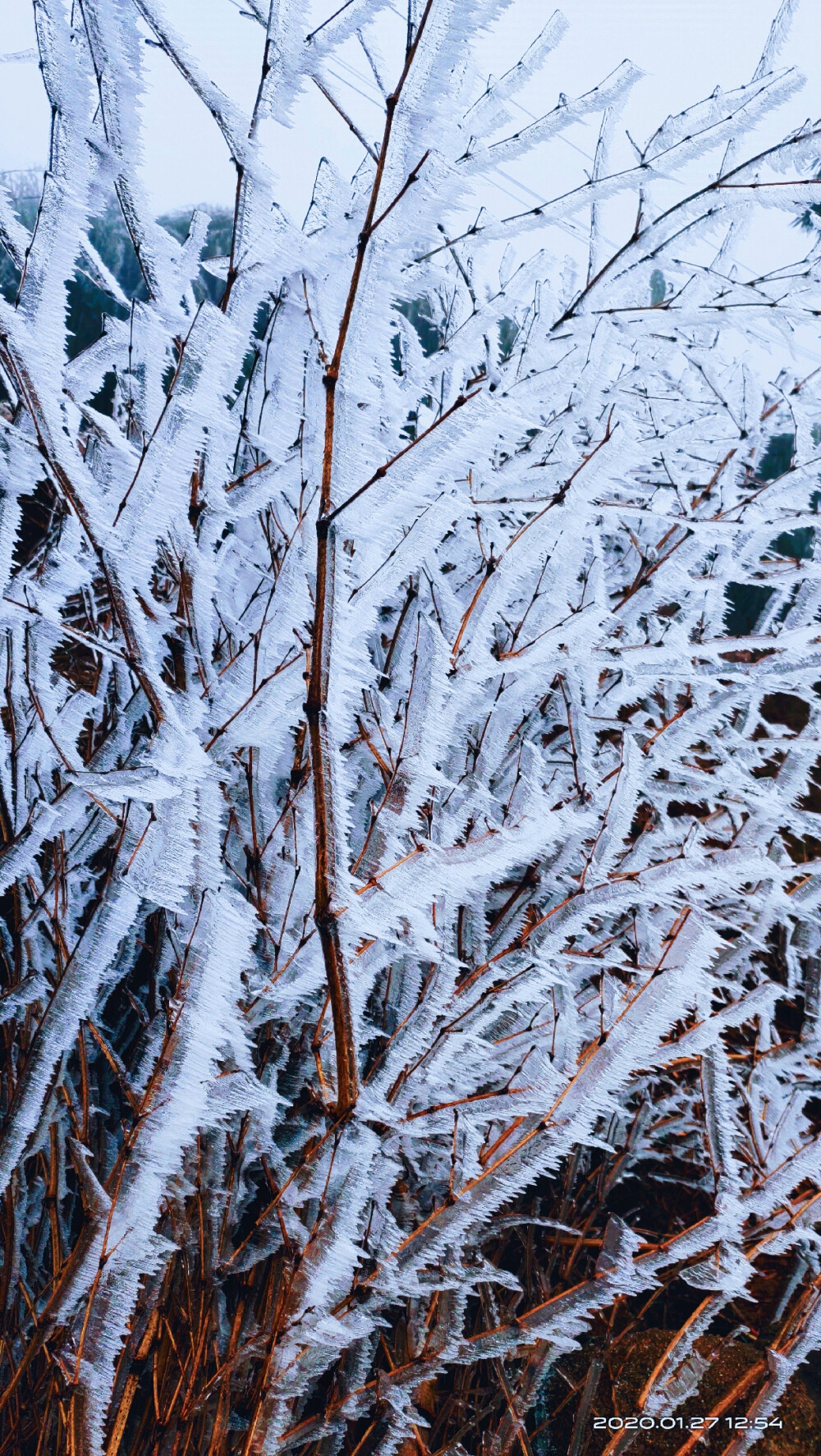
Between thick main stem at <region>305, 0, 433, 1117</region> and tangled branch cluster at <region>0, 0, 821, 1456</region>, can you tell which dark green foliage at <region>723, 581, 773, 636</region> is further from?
thick main stem at <region>305, 0, 433, 1117</region>

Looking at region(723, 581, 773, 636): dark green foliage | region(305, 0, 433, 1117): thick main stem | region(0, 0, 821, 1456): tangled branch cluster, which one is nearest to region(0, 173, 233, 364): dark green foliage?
region(0, 0, 821, 1456): tangled branch cluster

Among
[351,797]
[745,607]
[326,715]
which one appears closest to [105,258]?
[351,797]

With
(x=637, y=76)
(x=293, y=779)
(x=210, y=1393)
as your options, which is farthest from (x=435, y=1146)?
(x=637, y=76)

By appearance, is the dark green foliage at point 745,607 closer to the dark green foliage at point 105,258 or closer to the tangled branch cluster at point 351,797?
the dark green foliage at point 105,258

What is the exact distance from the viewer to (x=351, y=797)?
1751 millimetres

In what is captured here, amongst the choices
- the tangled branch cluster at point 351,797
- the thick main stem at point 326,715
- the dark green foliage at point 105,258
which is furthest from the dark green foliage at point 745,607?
the thick main stem at point 326,715

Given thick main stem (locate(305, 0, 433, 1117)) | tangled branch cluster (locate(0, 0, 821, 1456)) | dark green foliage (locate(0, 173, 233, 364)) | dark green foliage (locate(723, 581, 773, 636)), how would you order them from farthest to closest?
dark green foliage (locate(723, 581, 773, 636)) < dark green foliage (locate(0, 173, 233, 364)) < tangled branch cluster (locate(0, 0, 821, 1456)) < thick main stem (locate(305, 0, 433, 1117))

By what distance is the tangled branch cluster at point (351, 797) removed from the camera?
1.02 meters

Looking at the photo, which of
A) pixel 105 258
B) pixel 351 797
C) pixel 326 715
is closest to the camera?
pixel 326 715

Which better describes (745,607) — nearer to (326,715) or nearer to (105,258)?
(105,258)

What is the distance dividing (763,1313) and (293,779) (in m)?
2.27

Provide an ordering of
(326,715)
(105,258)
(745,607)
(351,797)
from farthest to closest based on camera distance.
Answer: (745,607) → (105,258) → (351,797) → (326,715)

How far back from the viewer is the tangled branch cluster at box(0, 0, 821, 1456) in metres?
1.02

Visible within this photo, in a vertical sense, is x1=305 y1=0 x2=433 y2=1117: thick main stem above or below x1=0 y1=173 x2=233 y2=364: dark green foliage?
below
